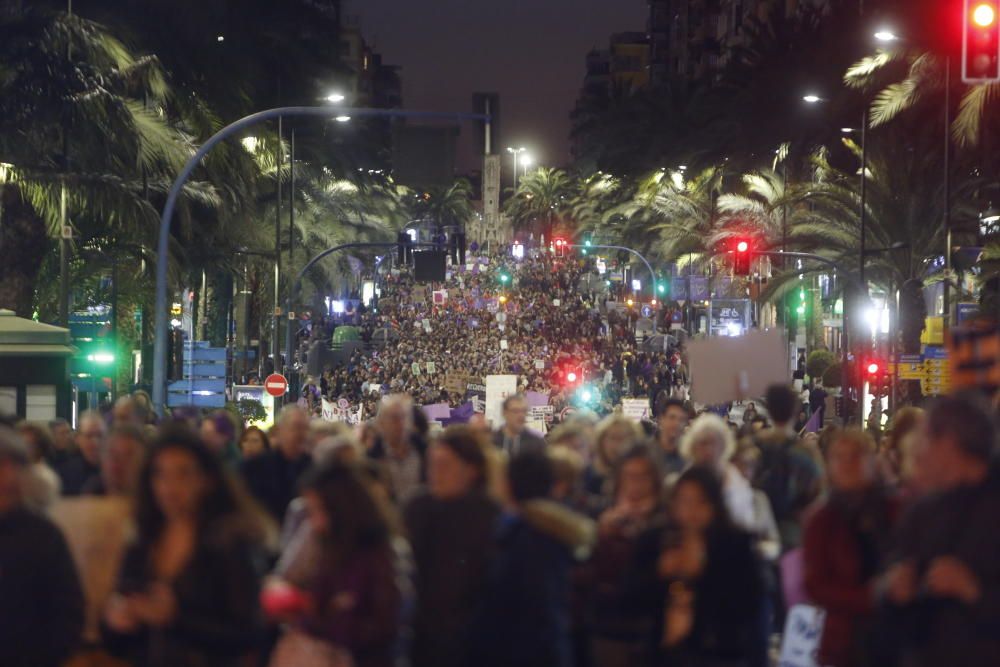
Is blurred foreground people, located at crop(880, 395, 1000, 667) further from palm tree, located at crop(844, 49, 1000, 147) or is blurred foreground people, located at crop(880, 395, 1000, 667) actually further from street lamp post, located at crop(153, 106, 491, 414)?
palm tree, located at crop(844, 49, 1000, 147)

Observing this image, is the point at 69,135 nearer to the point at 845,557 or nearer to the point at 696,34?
the point at 845,557

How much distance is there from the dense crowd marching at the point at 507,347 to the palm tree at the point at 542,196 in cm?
4693

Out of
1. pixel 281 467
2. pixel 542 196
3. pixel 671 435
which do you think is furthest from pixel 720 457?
pixel 542 196

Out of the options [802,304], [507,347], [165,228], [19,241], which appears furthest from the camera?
[507,347]

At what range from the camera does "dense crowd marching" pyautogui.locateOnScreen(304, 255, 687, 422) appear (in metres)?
46.3

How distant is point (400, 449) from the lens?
1080 centimetres

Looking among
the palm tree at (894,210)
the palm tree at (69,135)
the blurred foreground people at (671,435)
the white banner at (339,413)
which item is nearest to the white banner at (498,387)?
the palm tree at (69,135)

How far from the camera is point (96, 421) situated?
464 inches

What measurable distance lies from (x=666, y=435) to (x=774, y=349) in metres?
3.50

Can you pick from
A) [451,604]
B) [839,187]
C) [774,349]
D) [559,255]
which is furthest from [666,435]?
[559,255]

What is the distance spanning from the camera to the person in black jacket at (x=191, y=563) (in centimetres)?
617

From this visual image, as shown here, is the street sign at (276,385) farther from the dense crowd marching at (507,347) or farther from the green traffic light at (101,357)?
the green traffic light at (101,357)

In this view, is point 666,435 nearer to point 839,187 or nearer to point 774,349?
point 774,349

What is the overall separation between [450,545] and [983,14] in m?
8.58
